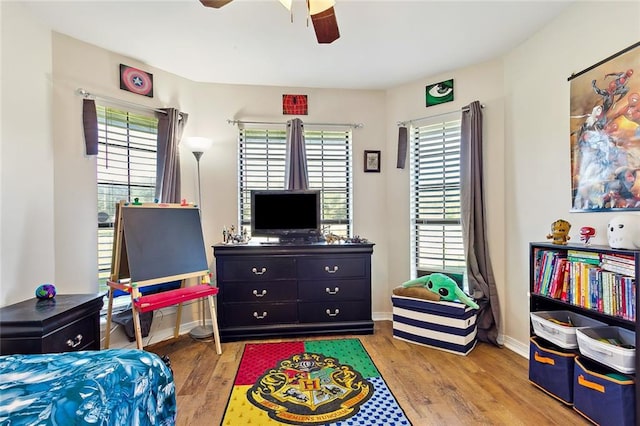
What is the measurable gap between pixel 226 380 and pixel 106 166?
213 centimetres

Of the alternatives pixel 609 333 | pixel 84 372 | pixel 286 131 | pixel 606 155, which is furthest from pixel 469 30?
pixel 84 372

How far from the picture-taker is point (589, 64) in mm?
1993

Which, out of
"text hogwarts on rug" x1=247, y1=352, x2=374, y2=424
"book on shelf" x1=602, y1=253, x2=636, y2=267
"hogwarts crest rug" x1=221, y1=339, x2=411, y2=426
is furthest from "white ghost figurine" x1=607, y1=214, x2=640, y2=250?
"text hogwarts on rug" x1=247, y1=352, x2=374, y2=424

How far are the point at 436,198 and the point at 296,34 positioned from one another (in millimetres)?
2124

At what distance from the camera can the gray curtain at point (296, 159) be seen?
10.7ft

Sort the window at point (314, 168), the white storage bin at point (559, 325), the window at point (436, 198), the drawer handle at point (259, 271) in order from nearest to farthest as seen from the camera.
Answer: the white storage bin at point (559, 325), the drawer handle at point (259, 271), the window at point (436, 198), the window at point (314, 168)

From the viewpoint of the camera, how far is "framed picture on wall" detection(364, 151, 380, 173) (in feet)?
11.5

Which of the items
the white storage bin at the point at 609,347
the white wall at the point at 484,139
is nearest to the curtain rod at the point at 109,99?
the white wall at the point at 484,139

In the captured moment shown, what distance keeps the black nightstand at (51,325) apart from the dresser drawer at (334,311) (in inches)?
66.3

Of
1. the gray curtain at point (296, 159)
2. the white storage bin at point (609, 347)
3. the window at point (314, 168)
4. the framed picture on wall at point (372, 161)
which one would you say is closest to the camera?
the white storage bin at point (609, 347)

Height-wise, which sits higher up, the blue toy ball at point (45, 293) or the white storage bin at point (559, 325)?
the blue toy ball at point (45, 293)

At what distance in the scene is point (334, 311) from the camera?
9.84ft

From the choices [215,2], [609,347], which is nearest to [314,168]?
[215,2]

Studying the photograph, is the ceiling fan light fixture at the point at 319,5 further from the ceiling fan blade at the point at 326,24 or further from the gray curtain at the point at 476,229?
the gray curtain at the point at 476,229
